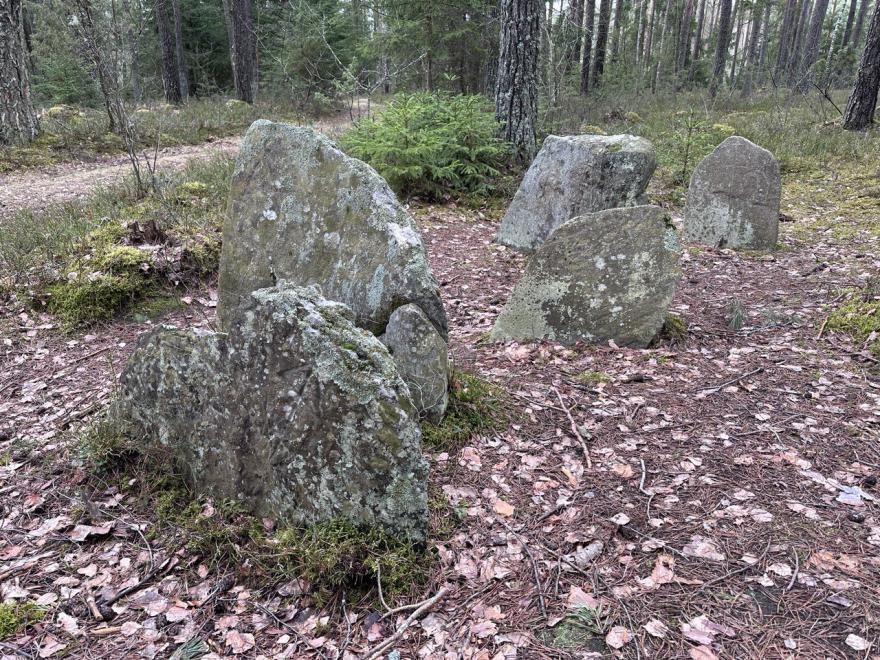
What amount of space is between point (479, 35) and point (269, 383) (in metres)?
13.4

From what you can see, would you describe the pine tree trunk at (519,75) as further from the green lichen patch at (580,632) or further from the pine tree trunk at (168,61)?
the pine tree trunk at (168,61)

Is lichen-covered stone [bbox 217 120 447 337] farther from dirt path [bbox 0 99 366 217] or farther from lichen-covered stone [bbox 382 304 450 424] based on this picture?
dirt path [bbox 0 99 366 217]

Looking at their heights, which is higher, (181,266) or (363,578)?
(181,266)

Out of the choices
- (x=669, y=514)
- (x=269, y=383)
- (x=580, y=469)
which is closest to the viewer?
(x=269, y=383)

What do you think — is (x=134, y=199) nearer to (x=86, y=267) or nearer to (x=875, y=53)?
(x=86, y=267)

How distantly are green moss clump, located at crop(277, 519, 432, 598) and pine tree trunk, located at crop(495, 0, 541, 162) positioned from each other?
9353 mm

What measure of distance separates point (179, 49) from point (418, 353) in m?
24.8

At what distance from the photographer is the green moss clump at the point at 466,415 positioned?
3.73m

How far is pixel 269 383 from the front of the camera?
9.36 ft

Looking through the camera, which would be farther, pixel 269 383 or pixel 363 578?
pixel 269 383

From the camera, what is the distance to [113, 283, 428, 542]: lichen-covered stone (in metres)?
2.65

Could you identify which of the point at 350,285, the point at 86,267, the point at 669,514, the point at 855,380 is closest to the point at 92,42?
the point at 86,267

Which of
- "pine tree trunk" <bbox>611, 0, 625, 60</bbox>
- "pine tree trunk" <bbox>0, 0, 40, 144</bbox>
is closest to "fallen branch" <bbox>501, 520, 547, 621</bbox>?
"pine tree trunk" <bbox>0, 0, 40, 144</bbox>

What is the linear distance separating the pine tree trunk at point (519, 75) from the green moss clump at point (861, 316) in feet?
21.7
